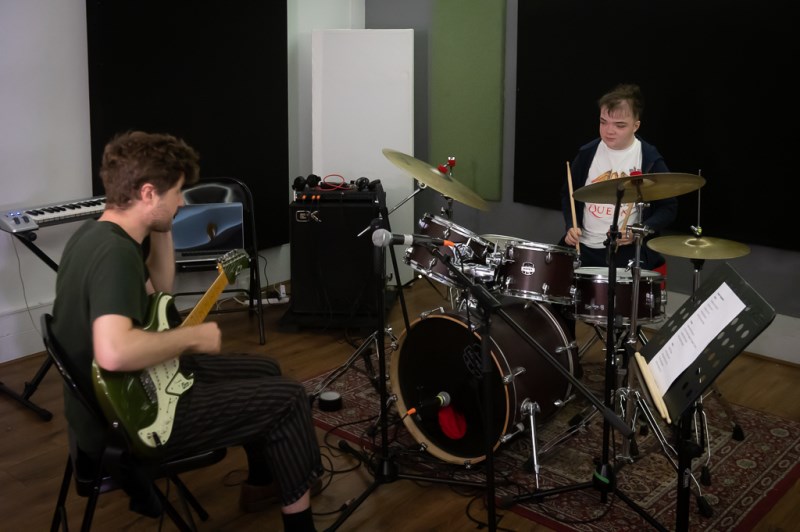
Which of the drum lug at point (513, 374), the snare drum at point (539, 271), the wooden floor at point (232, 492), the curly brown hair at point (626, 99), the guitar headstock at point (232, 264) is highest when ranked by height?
the curly brown hair at point (626, 99)

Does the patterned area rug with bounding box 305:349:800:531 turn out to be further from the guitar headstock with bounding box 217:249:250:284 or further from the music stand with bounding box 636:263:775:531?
the guitar headstock with bounding box 217:249:250:284

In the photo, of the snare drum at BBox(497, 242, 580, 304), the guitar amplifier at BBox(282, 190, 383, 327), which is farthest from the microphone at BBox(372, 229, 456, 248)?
the guitar amplifier at BBox(282, 190, 383, 327)

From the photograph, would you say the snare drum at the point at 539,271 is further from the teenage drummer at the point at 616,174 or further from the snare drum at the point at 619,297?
the teenage drummer at the point at 616,174

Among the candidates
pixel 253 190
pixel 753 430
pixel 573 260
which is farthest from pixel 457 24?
pixel 753 430

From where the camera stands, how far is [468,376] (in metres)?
2.89

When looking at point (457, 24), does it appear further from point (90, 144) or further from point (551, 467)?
point (551, 467)

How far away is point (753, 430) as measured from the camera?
11.3 ft

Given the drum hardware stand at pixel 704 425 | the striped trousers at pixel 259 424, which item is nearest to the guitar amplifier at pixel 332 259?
the drum hardware stand at pixel 704 425

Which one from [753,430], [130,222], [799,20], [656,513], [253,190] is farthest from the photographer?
[253,190]

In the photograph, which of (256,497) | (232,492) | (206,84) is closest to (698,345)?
(256,497)

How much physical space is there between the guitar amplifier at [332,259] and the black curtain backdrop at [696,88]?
1329 mm

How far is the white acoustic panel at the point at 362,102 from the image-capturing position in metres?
5.30

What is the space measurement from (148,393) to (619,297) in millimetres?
1831

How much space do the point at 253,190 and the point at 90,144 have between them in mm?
1165
